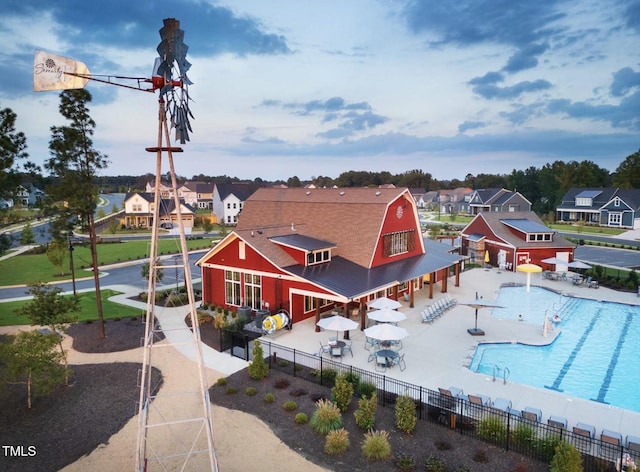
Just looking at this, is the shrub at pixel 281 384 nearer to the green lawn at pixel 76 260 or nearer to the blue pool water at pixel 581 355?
the blue pool water at pixel 581 355

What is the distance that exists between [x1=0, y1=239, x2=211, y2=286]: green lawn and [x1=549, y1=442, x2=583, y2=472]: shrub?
27.1 m

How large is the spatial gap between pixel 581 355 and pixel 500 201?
7515cm

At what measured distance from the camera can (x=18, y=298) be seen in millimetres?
30391

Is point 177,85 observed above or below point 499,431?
above

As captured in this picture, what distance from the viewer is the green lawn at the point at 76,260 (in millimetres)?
37719

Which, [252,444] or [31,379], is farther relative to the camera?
[31,379]

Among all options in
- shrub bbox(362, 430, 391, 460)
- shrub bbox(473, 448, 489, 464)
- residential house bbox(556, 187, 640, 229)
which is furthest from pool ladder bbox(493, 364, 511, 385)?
residential house bbox(556, 187, 640, 229)

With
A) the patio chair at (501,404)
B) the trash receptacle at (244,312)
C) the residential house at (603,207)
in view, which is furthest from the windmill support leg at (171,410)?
the residential house at (603,207)

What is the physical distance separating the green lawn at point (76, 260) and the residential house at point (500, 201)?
199ft

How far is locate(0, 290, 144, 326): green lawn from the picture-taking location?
25.5 m

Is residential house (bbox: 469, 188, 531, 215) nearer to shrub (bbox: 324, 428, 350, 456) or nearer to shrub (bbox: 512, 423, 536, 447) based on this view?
shrub (bbox: 512, 423, 536, 447)

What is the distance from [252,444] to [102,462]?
412 cm

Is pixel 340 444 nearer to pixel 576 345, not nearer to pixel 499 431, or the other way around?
pixel 499 431

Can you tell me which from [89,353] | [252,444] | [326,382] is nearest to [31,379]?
[89,353]
